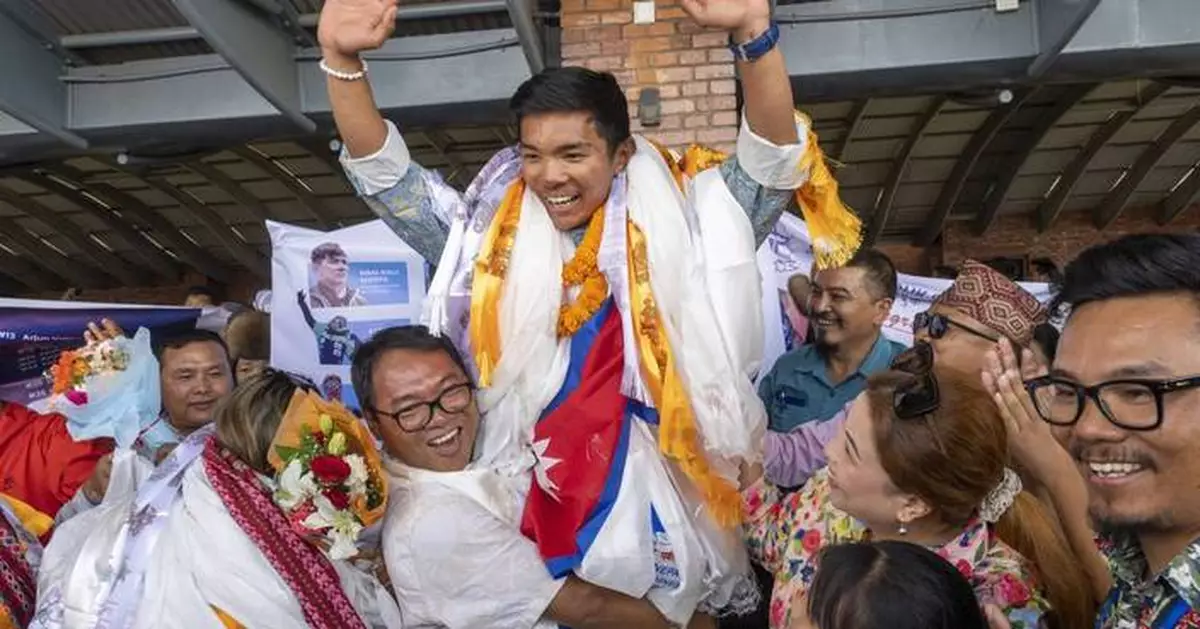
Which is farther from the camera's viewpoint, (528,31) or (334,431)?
(528,31)

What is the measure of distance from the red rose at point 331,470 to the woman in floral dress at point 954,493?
930mm

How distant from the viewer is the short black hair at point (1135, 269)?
4.62 feet

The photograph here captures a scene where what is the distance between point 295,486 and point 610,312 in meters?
0.74

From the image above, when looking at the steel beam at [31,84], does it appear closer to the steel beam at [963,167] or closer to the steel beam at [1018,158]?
the steel beam at [963,167]

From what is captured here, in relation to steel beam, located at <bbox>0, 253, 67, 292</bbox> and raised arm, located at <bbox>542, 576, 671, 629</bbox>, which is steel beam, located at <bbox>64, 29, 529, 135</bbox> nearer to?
raised arm, located at <bbox>542, 576, 671, 629</bbox>

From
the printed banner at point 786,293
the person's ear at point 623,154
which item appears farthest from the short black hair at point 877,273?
the person's ear at point 623,154

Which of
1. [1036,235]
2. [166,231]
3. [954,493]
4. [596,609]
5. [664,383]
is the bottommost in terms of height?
[596,609]

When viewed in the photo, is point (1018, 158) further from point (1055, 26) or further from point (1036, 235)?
point (1055, 26)

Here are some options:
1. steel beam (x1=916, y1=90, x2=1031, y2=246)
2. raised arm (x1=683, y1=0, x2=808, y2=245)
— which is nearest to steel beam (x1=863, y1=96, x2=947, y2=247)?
steel beam (x1=916, y1=90, x2=1031, y2=246)

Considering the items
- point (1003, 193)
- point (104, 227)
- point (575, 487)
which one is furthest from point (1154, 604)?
point (104, 227)

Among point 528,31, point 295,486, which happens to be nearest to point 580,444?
point 295,486

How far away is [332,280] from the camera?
424cm

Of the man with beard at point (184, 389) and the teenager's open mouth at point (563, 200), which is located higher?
the teenager's open mouth at point (563, 200)

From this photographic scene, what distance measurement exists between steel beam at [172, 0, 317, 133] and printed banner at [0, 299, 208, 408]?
1.18m
